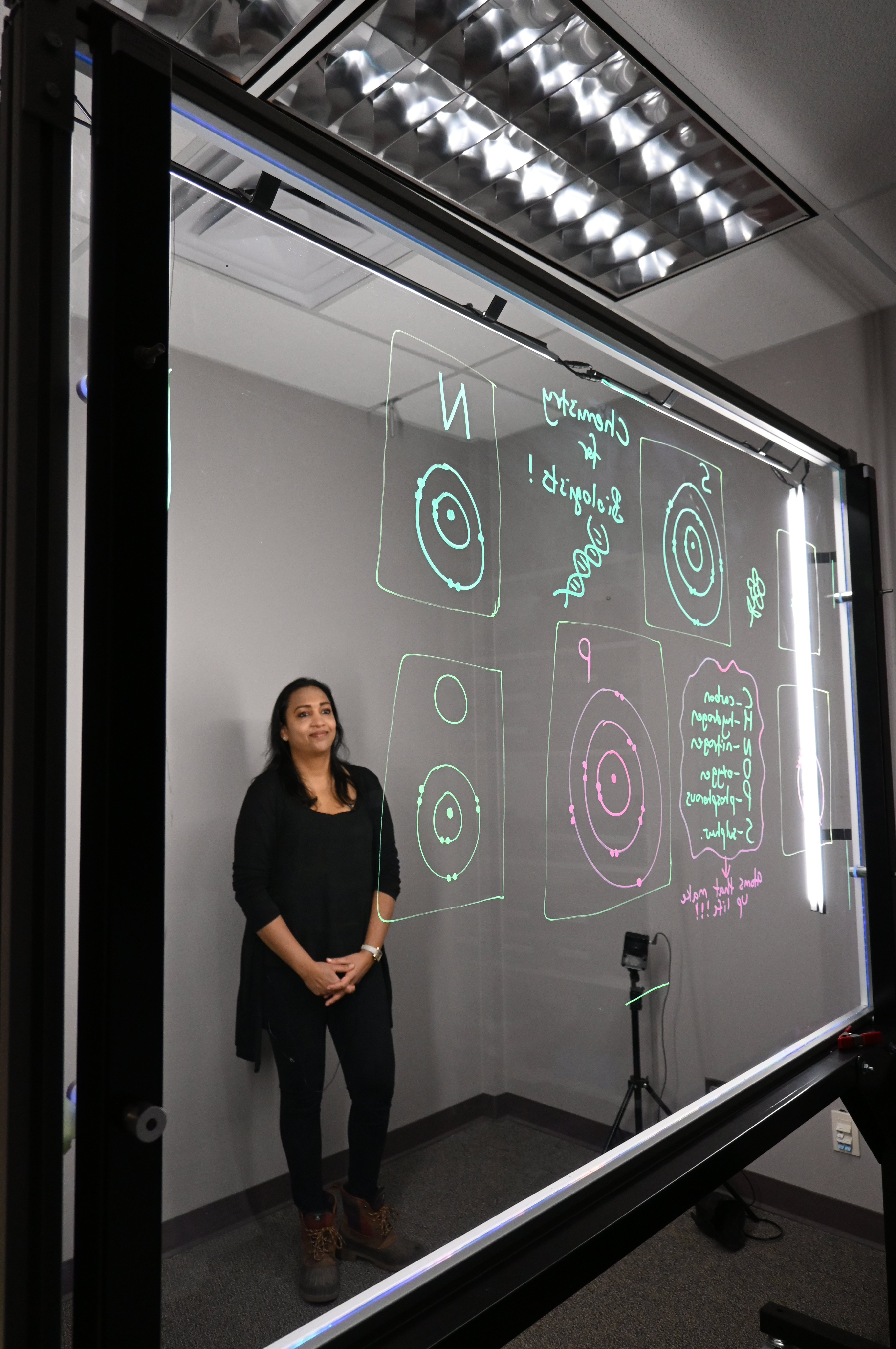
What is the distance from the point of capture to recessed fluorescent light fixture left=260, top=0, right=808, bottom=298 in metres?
1.59

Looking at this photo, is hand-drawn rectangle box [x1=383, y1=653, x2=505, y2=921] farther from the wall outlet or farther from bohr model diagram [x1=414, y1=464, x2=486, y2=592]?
the wall outlet

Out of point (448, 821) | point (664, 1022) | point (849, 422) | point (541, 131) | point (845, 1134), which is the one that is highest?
point (541, 131)

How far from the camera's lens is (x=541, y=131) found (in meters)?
1.84

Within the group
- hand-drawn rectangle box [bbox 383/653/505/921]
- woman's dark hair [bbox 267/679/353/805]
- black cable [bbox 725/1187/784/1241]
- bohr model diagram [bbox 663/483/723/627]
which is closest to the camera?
woman's dark hair [bbox 267/679/353/805]

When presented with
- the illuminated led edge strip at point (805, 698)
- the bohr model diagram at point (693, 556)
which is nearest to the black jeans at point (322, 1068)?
the bohr model diagram at point (693, 556)

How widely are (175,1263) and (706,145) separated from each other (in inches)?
85.0

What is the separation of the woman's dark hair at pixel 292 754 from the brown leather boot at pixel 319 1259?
447 millimetres

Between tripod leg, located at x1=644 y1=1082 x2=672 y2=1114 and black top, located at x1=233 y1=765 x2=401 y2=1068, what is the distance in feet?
2.26

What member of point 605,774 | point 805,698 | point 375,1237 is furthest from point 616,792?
point 805,698

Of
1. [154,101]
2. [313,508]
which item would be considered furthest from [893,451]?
[154,101]

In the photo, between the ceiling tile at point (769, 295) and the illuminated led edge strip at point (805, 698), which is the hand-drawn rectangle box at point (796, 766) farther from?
the ceiling tile at point (769, 295)

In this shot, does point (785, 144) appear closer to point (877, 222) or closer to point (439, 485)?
point (877, 222)

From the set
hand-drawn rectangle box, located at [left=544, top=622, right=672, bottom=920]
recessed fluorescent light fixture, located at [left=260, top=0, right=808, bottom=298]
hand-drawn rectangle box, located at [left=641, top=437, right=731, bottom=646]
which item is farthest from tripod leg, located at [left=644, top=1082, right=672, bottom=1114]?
recessed fluorescent light fixture, located at [left=260, top=0, right=808, bottom=298]

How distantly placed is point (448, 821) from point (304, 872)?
249 millimetres
